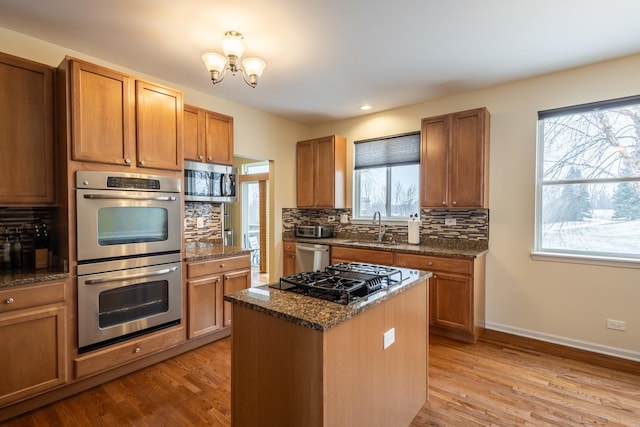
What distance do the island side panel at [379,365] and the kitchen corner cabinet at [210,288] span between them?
78.5 inches

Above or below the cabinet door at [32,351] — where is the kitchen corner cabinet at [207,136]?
above

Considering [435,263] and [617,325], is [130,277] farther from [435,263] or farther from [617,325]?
[617,325]

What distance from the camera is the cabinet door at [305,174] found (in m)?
4.71

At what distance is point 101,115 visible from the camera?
2379 mm

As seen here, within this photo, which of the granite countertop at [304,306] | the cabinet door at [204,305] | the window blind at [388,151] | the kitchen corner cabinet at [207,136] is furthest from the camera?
the window blind at [388,151]

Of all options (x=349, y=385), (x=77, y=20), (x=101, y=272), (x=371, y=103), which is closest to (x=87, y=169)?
(x=101, y=272)

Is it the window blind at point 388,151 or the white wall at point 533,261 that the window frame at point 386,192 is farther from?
the white wall at point 533,261

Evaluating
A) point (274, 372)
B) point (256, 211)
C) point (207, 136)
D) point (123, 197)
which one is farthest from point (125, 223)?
point (256, 211)

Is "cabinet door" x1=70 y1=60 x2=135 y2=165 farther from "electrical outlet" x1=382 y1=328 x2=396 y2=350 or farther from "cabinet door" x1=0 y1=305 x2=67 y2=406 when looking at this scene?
"electrical outlet" x1=382 y1=328 x2=396 y2=350

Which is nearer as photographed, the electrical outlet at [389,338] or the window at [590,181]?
the electrical outlet at [389,338]

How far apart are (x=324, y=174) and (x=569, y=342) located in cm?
337

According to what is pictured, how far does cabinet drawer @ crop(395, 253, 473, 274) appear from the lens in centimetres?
314

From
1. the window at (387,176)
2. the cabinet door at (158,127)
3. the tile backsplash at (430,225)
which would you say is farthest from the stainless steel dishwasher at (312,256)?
the cabinet door at (158,127)

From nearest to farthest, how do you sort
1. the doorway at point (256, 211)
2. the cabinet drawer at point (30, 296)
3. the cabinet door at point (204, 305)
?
the cabinet drawer at point (30, 296), the cabinet door at point (204, 305), the doorway at point (256, 211)
